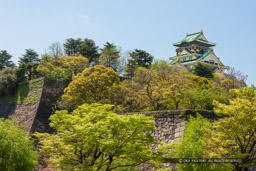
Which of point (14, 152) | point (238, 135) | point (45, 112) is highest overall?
point (45, 112)

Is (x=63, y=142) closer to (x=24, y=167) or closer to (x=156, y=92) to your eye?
(x=24, y=167)

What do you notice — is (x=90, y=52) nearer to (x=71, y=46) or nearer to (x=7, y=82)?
(x=71, y=46)

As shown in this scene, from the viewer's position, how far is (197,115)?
15258 mm

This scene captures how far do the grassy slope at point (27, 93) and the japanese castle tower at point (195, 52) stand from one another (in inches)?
771

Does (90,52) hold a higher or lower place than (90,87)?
higher

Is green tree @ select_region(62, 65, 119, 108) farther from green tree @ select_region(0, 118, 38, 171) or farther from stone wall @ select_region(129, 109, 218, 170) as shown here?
green tree @ select_region(0, 118, 38, 171)

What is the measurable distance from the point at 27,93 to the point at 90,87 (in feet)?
28.3

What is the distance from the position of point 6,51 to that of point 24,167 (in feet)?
103

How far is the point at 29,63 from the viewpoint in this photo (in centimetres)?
3300

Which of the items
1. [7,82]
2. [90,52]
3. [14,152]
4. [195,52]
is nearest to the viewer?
[14,152]

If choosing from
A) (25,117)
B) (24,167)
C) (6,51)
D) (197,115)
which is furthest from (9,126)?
(6,51)

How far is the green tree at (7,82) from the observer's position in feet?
101

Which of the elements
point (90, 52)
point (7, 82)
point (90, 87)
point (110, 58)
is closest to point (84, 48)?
point (90, 52)

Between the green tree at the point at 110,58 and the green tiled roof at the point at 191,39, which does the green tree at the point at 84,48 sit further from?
the green tiled roof at the point at 191,39
